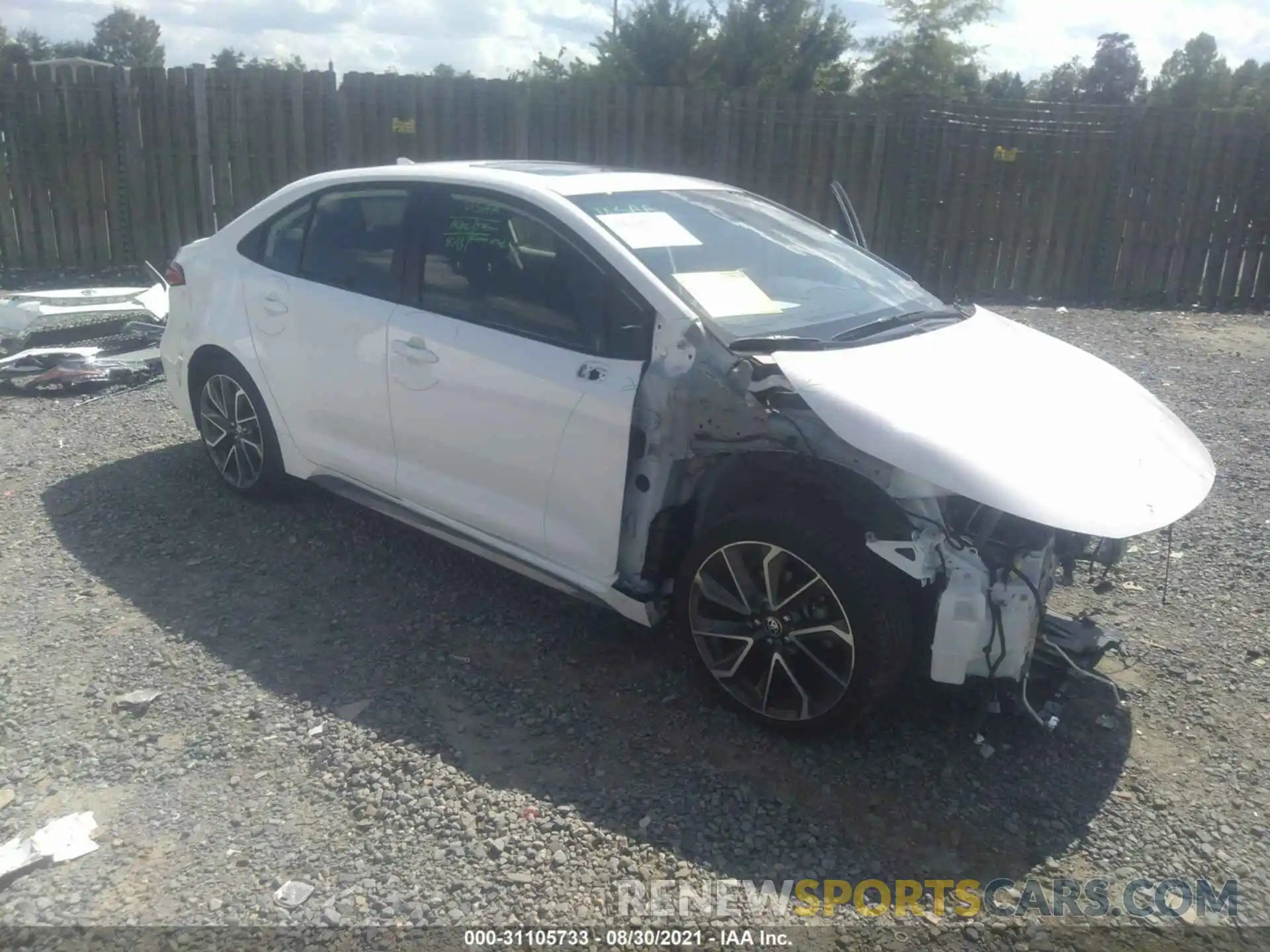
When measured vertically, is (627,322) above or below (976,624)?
above

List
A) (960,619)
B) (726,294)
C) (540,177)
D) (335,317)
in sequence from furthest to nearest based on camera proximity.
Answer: (335,317) < (540,177) < (726,294) < (960,619)

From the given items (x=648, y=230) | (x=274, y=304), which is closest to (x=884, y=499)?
(x=648, y=230)

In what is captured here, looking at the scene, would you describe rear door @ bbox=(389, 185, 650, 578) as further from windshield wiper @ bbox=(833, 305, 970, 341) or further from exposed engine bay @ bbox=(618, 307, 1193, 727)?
windshield wiper @ bbox=(833, 305, 970, 341)

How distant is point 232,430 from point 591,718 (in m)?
2.74

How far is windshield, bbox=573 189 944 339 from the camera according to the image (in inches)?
151

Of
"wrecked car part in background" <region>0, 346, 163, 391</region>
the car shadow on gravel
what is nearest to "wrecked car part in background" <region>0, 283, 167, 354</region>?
"wrecked car part in background" <region>0, 346, 163, 391</region>

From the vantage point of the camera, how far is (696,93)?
11.7 metres

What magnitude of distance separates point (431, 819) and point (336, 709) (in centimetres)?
74

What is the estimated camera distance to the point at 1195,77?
61.9m

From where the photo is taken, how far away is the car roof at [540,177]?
14.0ft

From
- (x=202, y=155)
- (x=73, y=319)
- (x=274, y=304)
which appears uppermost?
(x=202, y=155)

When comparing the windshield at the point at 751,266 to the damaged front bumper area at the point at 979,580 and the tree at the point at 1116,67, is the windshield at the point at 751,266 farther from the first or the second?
the tree at the point at 1116,67

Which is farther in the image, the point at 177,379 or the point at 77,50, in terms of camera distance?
the point at 77,50

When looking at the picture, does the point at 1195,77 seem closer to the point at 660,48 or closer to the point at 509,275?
the point at 660,48
